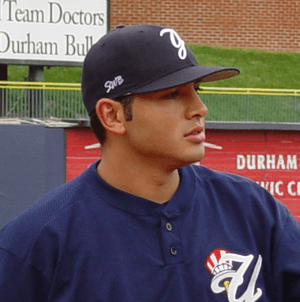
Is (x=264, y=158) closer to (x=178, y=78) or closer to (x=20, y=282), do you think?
(x=178, y=78)

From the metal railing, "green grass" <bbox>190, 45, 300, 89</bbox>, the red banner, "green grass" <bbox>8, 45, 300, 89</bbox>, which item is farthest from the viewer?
"green grass" <bbox>190, 45, 300, 89</bbox>

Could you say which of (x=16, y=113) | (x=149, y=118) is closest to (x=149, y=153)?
(x=149, y=118)

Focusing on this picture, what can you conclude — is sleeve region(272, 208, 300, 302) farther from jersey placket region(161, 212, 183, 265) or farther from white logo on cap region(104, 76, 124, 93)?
white logo on cap region(104, 76, 124, 93)

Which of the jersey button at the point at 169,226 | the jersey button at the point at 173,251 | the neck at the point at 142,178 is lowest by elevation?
the jersey button at the point at 173,251

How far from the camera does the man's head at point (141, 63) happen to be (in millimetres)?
1904

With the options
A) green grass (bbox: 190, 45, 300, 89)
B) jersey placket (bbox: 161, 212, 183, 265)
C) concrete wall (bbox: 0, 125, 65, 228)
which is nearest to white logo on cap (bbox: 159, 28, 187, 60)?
jersey placket (bbox: 161, 212, 183, 265)

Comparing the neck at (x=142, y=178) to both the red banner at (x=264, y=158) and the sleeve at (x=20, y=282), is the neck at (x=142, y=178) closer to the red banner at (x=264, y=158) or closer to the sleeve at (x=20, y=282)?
the sleeve at (x=20, y=282)

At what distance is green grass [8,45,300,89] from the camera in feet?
61.0

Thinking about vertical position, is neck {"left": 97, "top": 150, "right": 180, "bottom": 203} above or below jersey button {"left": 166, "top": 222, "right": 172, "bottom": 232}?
above

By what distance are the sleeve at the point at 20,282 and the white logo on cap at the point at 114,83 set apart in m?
0.61

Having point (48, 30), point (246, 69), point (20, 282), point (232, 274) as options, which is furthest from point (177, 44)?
point (246, 69)

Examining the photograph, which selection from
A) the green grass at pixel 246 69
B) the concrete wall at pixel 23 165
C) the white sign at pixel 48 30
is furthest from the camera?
the green grass at pixel 246 69

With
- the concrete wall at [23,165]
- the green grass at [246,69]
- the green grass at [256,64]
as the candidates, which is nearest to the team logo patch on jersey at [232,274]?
the concrete wall at [23,165]

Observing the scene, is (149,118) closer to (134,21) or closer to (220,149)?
(220,149)
